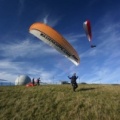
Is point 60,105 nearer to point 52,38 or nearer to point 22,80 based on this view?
point 52,38

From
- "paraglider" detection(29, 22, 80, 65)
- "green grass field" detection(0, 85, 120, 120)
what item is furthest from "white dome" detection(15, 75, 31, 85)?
"paraglider" detection(29, 22, 80, 65)

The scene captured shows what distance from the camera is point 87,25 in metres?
34.8

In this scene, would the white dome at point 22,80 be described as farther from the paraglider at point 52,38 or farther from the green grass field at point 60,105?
the paraglider at point 52,38

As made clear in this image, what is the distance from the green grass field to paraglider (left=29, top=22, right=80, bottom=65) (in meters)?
6.50

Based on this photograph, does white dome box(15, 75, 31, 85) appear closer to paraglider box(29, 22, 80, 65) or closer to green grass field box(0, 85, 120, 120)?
green grass field box(0, 85, 120, 120)

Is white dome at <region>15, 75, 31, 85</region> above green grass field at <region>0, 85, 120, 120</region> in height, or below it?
above

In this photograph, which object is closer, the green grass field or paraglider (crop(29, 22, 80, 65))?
the green grass field

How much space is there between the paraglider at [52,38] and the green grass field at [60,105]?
650cm

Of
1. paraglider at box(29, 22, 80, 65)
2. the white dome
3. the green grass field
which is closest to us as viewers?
the green grass field

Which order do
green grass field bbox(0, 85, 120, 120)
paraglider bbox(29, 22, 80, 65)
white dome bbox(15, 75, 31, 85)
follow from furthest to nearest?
white dome bbox(15, 75, 31, 85) < paraglider bbox(29, 22, 80, 65) < green grass field bbox(0, 85, 120, 120)

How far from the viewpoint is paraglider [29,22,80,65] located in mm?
30547

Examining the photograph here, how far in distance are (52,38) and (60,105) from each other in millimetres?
9340

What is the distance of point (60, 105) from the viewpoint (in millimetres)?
29938

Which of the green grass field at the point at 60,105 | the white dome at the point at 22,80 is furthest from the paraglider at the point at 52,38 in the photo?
the white dome at the point at 22,80
